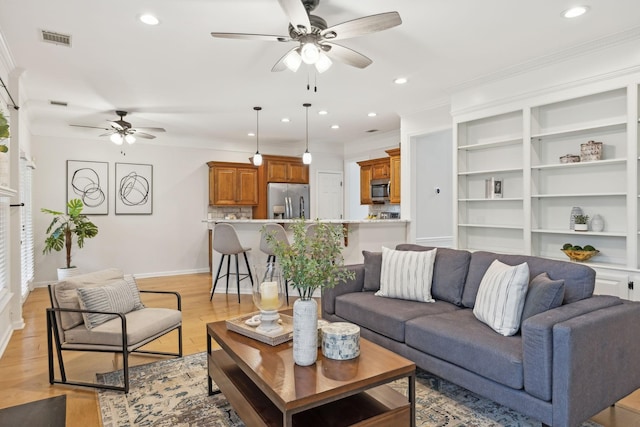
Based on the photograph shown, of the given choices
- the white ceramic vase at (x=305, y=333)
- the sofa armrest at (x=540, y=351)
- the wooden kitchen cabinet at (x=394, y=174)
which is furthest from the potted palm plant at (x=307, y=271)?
the wooden kitchen cabinet at (x=394, y=174)

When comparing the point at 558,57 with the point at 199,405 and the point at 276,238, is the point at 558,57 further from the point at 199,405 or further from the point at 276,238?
the point at 199,405

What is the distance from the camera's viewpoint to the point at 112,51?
334 centimetres

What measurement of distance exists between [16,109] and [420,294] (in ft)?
14.1

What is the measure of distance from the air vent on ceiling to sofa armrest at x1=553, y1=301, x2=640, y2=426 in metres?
3.95

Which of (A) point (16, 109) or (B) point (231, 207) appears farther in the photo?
(B) point (231, 207)

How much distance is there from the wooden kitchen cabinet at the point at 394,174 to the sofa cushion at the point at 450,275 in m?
3.28

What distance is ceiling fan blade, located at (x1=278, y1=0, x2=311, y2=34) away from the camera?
2.08 meters

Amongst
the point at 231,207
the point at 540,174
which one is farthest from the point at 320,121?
the point at 540,174

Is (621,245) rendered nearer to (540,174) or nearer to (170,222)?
(540,174)

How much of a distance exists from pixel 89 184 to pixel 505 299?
6.62m

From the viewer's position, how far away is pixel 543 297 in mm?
2180

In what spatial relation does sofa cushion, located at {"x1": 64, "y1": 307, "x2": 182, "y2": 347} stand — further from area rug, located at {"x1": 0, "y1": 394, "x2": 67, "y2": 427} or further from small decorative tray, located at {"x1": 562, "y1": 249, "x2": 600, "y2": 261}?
small decorative tray, located at {"x1": 562, "y1": 249, "x2": 600, "y2": 261}

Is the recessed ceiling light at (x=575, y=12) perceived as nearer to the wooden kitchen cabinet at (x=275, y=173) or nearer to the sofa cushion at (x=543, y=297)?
the sofa cushion at (x=543, y=297)

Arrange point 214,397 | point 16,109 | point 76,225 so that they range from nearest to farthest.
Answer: point 214,397, point 16,109, point 76,225
